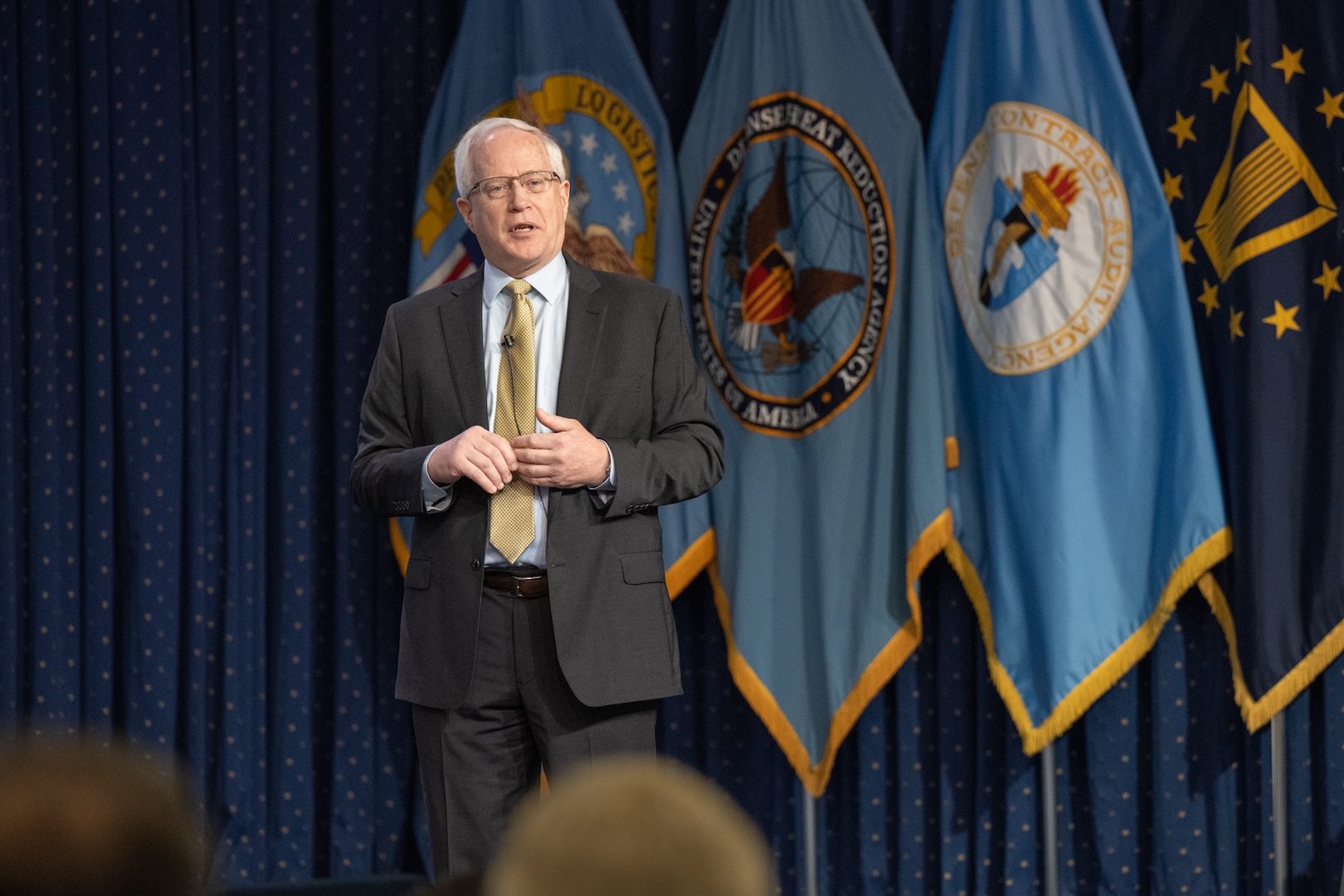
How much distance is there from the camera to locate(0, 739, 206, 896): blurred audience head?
468 millimetres

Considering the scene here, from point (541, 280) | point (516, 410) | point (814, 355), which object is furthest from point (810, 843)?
point (541, 280)

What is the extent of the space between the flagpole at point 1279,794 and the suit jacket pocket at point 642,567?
4.95 ft

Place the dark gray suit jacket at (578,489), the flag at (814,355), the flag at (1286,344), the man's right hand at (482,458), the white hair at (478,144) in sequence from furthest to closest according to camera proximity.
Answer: the flag at (814,355)
the flag at (1286,344)
the white hair at (478,144)
the dark gray suit jacket at (578,489)
the man's right hand at (482,458)

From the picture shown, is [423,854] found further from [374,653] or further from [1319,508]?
[1319,508]

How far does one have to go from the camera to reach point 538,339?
2.26m

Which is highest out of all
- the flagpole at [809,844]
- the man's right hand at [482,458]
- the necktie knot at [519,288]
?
the necktie knot at [519,288]

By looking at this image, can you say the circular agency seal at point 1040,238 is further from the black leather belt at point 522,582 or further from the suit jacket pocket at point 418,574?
the suit jacket pocket at point 418,574

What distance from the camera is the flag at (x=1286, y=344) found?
108 inches

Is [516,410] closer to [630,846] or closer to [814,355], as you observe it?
[814,355]

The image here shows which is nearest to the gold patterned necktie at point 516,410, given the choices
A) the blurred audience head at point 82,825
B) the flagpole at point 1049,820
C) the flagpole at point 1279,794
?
the flagpole at point 1049,820

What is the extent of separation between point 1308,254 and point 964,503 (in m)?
0.92

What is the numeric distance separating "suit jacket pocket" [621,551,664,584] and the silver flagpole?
1161mm

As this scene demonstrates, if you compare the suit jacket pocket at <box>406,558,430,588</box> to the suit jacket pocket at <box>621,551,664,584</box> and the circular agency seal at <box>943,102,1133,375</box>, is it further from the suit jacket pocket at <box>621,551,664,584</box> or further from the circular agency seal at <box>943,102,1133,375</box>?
the circular agency seal at <box>943,102,1133,375</box>

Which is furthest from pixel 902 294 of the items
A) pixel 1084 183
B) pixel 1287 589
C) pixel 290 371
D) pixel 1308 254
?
pixel 290 371
